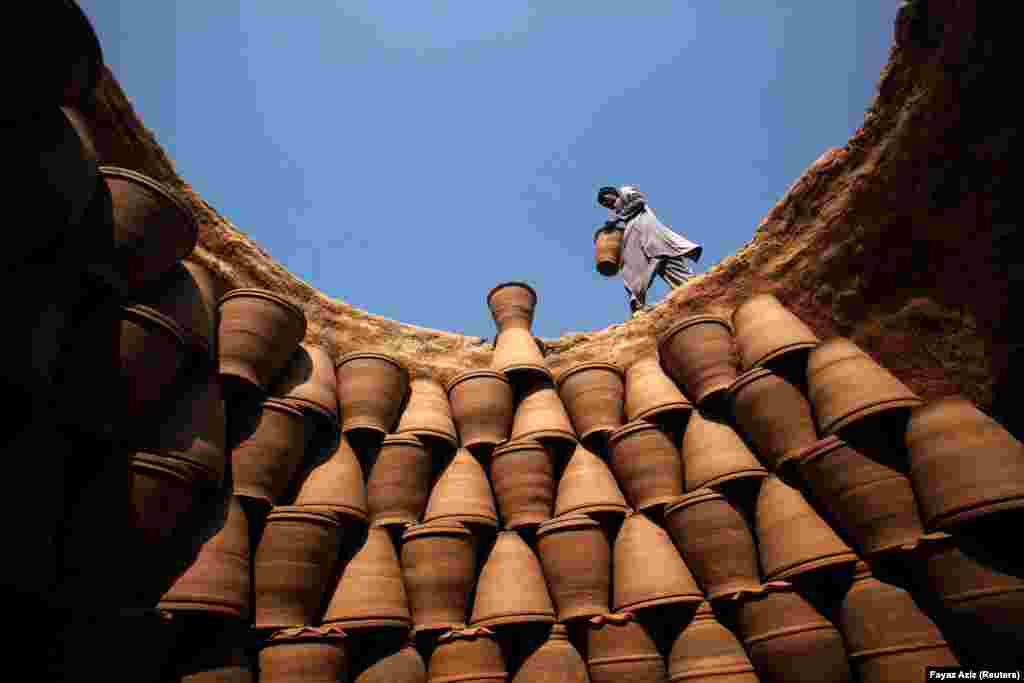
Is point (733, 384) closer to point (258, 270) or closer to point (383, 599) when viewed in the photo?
point (383, 599)

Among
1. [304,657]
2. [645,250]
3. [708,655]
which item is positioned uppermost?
[645,250]

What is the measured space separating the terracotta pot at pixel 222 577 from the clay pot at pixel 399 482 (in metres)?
0.89

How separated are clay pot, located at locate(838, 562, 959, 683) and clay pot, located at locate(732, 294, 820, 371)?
1.38 meters

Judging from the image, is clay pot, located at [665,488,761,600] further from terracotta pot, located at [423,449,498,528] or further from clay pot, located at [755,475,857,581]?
terracotta pot, located at [423,449,498,528]

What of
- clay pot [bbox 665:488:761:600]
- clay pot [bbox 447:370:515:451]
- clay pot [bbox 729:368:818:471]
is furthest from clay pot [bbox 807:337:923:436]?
clay pot [bbox 447:370:515:451]

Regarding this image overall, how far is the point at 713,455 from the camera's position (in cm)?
396

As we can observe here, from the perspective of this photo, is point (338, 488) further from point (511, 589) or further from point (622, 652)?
point (622, 652)

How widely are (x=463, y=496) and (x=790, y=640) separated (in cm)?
215

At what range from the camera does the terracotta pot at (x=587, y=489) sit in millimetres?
4113

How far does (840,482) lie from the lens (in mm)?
3342

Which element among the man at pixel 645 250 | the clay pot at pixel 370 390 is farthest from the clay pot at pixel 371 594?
the man at pixel 645 250

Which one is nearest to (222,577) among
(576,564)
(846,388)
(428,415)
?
(428,415)

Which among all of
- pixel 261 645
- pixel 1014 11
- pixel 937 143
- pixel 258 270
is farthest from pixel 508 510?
pixel 1014 11

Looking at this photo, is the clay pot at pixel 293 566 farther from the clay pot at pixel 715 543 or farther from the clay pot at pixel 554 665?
the clay pot at pixel 715 543
